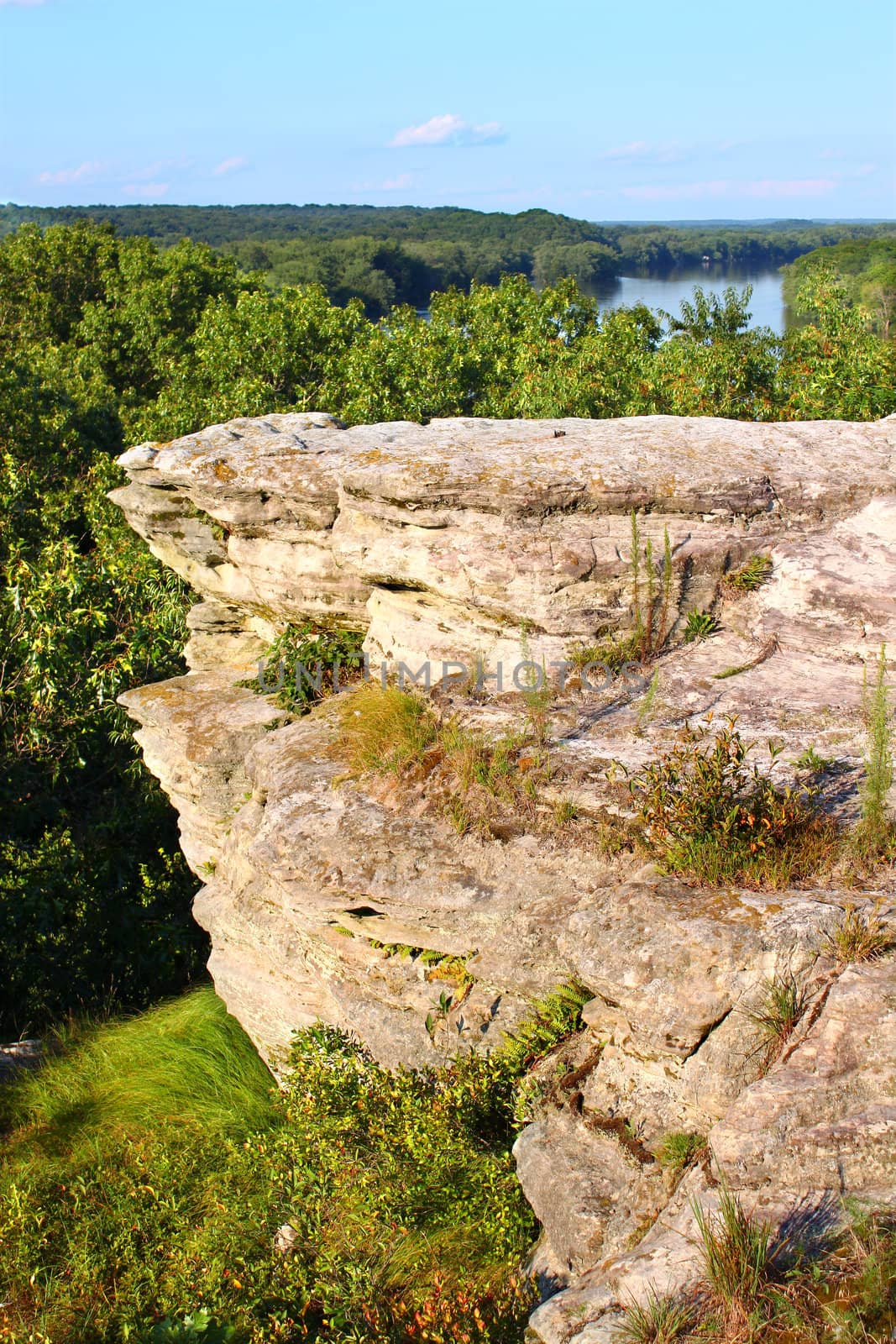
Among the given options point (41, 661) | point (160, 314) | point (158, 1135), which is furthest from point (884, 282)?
point (158, 1135)

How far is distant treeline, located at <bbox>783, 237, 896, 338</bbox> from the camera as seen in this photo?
57.1 feet

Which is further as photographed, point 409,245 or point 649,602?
point 409,245

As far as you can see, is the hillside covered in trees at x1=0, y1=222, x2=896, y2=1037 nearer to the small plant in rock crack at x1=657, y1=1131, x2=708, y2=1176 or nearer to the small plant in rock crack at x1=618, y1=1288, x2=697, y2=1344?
the small plant in rock crack at x1=657, y1=1131, x2=708, y2=1176

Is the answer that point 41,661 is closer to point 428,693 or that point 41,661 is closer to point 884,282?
point 428,693

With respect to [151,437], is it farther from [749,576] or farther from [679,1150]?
[679,1150]

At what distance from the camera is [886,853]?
229 inches

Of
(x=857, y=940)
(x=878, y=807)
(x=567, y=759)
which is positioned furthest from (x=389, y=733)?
(x=857, y=940)

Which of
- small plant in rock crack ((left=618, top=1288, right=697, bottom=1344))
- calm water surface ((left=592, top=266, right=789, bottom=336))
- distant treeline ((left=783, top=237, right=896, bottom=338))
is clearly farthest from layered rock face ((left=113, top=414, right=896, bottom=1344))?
calm water surface ((left=592, top=266, right=789, bottom=336))

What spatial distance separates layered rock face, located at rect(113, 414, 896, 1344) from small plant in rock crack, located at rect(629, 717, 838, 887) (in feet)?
0.60

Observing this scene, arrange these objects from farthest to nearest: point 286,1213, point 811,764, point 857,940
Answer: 1. point 286,1213
2. point 811,764
3. point 857,940

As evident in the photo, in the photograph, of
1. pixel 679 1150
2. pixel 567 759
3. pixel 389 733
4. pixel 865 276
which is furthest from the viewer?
pixel 865 276

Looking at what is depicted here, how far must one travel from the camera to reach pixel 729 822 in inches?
233

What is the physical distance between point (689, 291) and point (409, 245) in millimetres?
74584

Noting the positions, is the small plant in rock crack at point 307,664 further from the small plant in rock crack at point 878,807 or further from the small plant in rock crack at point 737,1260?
the small plant in rock crack at point 737,1260
